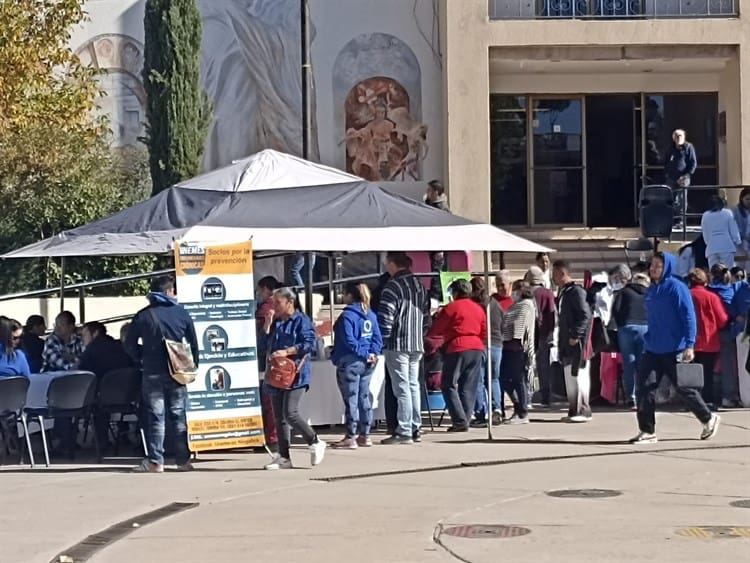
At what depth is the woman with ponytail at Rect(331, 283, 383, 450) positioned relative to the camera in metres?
14.5

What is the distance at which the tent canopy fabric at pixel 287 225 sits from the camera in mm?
14508

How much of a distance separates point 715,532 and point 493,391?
7.06 m

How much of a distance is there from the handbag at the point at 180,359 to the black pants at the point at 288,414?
80 centimetres

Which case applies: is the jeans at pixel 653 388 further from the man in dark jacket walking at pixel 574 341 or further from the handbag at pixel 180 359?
the handbag at pixel 180 359

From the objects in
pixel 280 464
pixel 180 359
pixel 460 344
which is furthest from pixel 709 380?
pixel 180 359

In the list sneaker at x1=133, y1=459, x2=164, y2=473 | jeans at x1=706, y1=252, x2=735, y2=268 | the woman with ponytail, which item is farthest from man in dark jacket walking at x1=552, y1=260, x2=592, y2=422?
sneaker at x1=133, y1=459, x2=164, y2=473

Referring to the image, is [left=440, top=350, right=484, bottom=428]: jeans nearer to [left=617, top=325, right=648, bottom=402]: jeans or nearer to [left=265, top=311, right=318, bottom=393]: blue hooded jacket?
[left=617, top=325, right=648, bottom=402]: jeans

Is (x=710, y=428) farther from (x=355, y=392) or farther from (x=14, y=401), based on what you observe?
(x=14, y=401)

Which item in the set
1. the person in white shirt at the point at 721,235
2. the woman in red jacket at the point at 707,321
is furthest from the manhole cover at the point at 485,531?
the person in white shirt at the point at 721,235

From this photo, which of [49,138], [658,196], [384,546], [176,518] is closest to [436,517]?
[384,546]

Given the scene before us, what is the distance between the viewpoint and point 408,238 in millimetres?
14633

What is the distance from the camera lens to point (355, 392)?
47.9 feet

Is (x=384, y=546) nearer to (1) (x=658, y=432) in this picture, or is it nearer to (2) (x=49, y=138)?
(1) (x=658, y=432)

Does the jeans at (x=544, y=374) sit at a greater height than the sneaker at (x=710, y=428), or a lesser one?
greater
